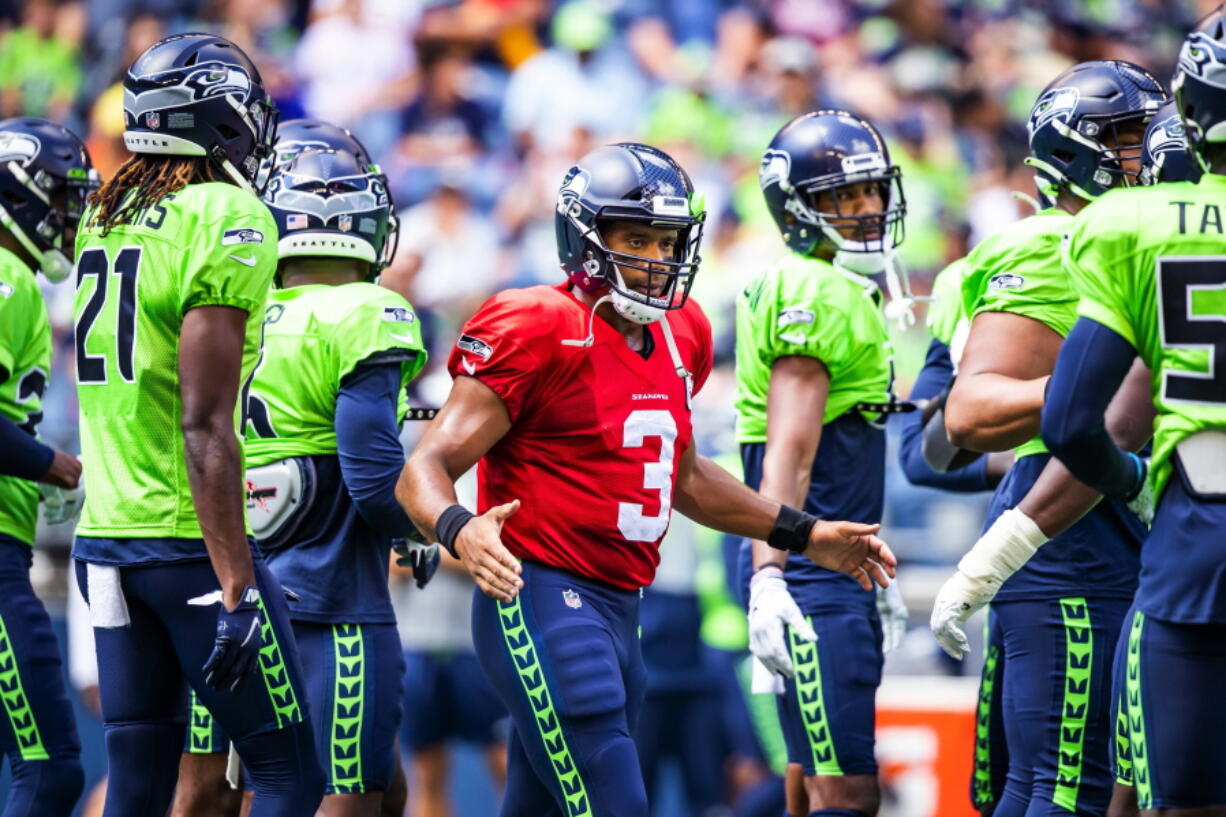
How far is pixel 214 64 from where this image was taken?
4.34 metres

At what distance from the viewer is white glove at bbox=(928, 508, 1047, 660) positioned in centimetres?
430

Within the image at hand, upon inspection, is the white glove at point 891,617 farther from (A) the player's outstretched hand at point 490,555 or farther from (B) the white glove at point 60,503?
(B) the white glove at point 60,503

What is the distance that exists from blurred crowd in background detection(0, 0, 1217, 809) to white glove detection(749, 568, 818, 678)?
19.5ft

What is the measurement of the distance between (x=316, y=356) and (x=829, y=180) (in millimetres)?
1938

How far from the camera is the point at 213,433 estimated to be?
13.1 ft

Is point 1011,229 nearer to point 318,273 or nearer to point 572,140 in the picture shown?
point 318,273

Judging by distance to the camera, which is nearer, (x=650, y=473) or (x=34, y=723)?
(x=650, y=473)

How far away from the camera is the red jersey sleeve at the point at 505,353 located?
412 cm

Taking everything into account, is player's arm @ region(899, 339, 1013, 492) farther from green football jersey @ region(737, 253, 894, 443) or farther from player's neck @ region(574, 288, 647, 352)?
player's neck @ region(574, 288, 647, 352)

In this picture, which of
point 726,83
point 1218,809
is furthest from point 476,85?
point 1218,809

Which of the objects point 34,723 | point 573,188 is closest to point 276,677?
point 34,723

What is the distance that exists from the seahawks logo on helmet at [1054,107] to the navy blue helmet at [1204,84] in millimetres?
1453

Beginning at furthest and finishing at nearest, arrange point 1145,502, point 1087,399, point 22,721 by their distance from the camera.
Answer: point 22,721
point 1145,502
point 1087,399

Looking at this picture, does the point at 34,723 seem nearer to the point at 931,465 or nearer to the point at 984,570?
the point at 984,570
